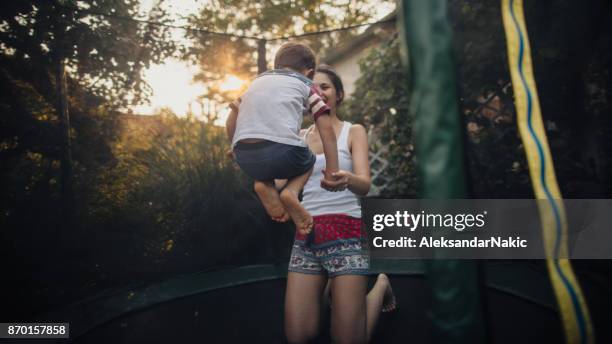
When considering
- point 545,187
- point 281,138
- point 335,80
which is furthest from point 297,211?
point 545,187

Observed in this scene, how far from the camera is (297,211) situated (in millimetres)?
1116

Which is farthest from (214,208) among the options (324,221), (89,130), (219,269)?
(324,221)

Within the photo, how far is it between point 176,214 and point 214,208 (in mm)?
260

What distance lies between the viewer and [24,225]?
1.69 m

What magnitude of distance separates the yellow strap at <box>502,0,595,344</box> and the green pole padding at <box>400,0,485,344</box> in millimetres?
88

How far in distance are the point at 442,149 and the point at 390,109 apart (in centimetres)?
312

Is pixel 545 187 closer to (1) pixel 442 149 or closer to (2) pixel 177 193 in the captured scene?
(1) pixel 442 149

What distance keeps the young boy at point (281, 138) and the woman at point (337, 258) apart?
0.09 meters

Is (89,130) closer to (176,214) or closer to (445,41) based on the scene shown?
(176,214)

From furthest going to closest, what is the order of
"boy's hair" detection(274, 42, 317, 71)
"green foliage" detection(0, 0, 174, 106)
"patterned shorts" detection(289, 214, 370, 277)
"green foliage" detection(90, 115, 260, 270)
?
"green foliage" detection(90, 115, 260, 270) → "green foliage" detection(0, 0, 174, 106) → "boy's hair" detection(274, 42, 317, 71) → "patterned shorts" detection(289, 214, 370, 277)

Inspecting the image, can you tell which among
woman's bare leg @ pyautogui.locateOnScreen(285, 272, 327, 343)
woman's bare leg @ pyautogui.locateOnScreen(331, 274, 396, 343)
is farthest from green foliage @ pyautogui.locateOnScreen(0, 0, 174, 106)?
woman's bare leg @ pyautogui.locateOnScreen(331, 274, 396, 343)

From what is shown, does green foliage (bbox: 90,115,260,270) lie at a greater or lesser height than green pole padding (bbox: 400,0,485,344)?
greater

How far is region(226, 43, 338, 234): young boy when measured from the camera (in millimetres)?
1097

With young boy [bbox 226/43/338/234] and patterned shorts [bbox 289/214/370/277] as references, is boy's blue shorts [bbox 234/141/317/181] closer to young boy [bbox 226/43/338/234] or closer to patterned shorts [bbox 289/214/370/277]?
young boy [bbox 226/43/338/234]
